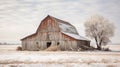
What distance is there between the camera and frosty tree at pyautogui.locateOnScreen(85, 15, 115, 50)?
3827 centimetres

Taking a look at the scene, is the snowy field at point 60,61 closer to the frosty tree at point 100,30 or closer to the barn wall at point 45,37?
the barn wall at point 45,37

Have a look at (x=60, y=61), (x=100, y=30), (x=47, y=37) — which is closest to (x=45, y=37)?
(x=47, y=37)

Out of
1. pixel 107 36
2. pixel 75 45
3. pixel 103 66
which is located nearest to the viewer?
pixel 103 66

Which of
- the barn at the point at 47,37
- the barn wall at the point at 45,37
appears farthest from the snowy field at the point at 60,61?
the barn wall at the point at 45,37

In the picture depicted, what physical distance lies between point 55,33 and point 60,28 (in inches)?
45.6

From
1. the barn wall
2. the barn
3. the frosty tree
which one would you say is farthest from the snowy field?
the frosty tree

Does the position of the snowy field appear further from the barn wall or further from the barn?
the barn wall

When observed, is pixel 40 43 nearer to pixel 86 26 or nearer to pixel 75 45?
pixel 75 45

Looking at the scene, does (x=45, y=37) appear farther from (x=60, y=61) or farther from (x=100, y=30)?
(x=60, y=61)

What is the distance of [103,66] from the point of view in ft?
33.1

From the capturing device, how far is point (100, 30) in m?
38.3

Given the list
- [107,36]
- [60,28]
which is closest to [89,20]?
[107,36]

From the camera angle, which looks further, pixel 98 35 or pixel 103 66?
pixel 98 35

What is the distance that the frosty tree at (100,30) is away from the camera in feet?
126
